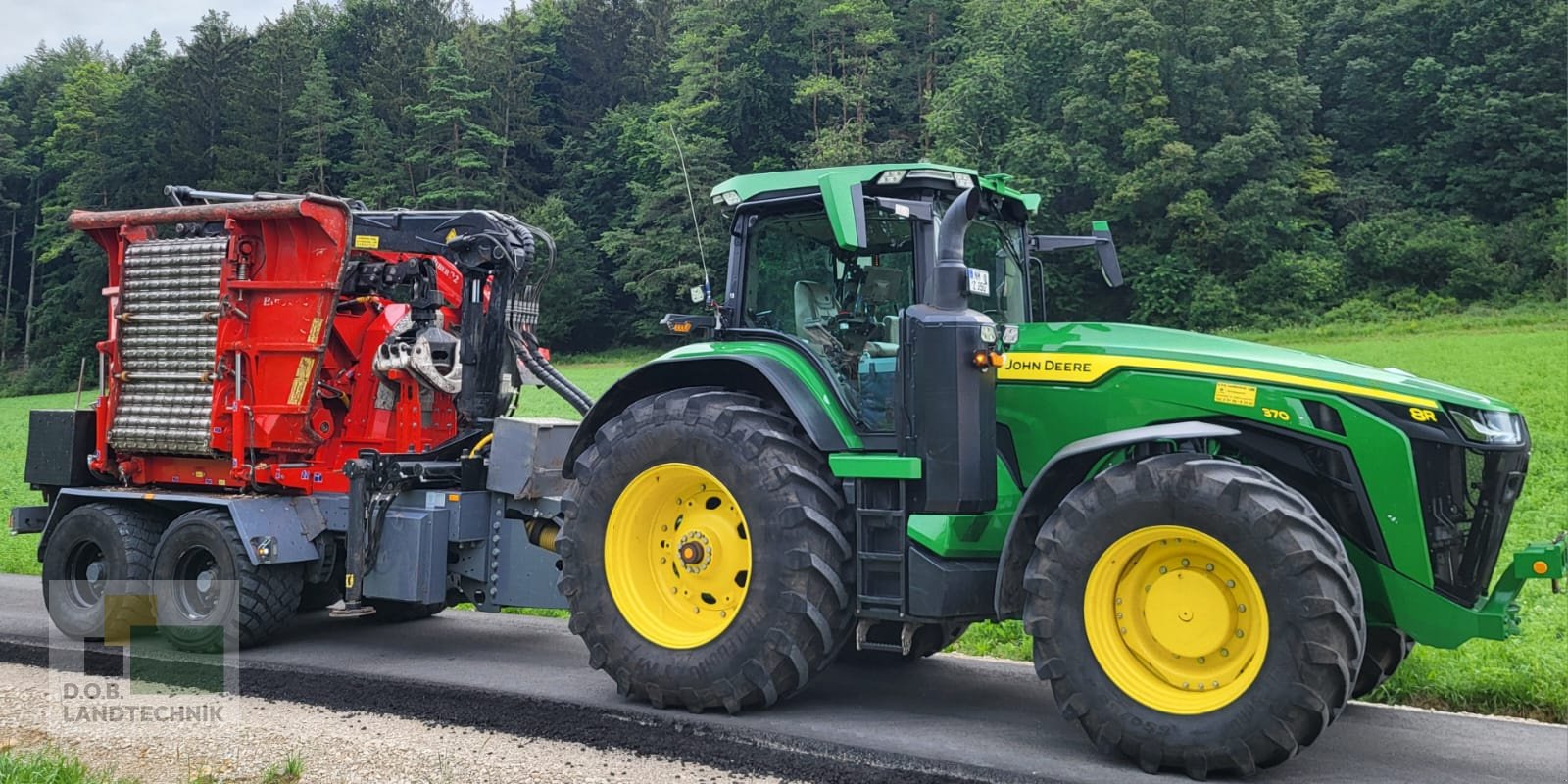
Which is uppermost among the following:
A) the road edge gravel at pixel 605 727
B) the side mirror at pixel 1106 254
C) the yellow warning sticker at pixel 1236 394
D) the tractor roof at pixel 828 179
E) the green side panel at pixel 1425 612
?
the tractor roof at pixel 828 179

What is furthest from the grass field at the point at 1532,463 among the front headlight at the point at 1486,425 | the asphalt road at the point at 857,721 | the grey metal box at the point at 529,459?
the grey metal box at the point at 529,459

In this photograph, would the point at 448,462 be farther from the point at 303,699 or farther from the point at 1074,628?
the point at 1074,628

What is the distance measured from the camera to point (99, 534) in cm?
865

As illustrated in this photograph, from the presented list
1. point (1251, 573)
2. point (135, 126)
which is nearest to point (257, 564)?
point (1251, 573)

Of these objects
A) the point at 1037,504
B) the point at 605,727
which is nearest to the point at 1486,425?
the point at 1037,504

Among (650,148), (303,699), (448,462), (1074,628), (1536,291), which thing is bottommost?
(303,699)

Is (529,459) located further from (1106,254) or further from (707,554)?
(1106,254)

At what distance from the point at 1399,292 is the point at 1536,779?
38.0 m

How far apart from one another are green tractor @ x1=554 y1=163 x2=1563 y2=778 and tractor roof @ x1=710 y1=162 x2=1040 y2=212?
1.0 inches

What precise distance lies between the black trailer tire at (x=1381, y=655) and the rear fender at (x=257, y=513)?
6532 mm

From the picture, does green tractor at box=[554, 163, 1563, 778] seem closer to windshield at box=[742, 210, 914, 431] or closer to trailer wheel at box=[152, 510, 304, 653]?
windshield at box=[742, 210, 914, 431]

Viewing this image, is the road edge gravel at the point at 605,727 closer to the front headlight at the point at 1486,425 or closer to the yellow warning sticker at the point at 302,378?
the yellow warning sticker at the point at 302,378

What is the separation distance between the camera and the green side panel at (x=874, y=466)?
5695 millimetres

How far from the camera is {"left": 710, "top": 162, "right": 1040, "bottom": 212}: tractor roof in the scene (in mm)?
6027
